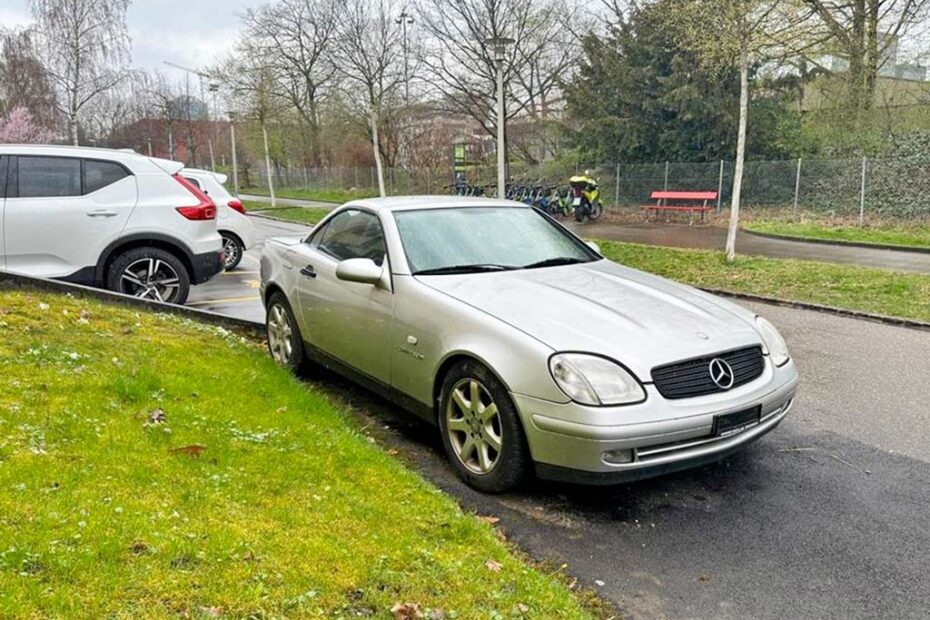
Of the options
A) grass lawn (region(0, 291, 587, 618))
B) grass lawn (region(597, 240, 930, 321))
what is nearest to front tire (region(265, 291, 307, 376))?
grass lawn (region(0, 291, 587, 618))

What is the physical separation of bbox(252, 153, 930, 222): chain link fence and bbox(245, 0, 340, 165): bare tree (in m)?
13.5

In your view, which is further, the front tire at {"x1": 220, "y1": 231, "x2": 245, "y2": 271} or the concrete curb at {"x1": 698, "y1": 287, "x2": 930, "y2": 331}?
the front tire at {"x1": 220, "y1": 231, "x2": 245, "y2": 271}

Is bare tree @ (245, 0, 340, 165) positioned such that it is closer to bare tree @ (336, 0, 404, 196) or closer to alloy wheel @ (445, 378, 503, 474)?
bare tree @ (336, 0, 404, 196)

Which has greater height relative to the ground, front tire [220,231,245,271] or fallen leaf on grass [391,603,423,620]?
front tire [220,231,245,271]

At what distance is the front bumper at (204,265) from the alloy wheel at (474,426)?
16.3 feet

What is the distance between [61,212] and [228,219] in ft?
15.5

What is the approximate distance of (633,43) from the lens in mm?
25062

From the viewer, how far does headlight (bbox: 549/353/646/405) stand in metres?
3.26

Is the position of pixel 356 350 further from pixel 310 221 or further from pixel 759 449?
pixel 310 221

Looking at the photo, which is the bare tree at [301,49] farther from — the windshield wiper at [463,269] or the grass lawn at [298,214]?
the windshield wiper at [463,269]

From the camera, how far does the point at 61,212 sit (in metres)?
7.12

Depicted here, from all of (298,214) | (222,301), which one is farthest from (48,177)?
(298,214)

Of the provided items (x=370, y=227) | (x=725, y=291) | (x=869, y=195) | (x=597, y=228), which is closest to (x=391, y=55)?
(x=597, y=228)

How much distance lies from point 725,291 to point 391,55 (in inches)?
992
